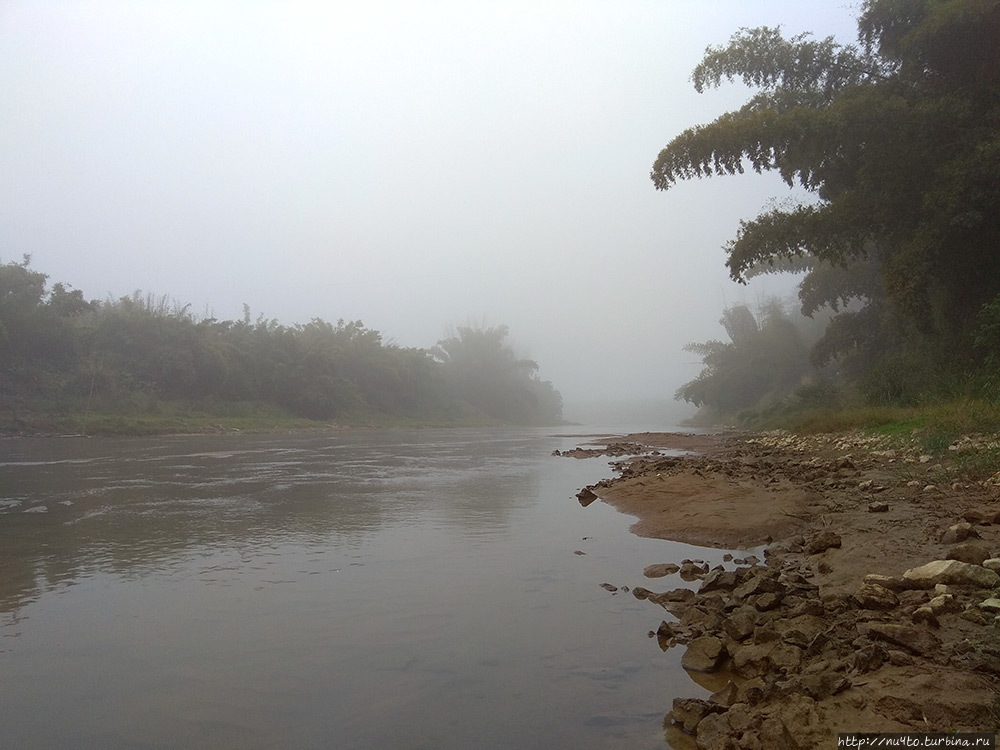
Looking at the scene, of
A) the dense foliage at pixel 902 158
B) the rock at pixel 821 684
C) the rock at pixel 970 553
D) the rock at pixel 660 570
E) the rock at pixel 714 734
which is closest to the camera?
the rock at pixel 714 734

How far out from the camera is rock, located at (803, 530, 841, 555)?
183 inches

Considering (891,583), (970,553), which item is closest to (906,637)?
(891,583)

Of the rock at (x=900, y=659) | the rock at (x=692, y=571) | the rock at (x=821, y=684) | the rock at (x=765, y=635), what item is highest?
the rock at (x=900, y=659)

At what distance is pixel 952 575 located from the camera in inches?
129

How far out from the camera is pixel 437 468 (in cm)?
1414

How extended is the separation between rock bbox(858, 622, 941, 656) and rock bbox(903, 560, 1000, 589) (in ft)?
2.00

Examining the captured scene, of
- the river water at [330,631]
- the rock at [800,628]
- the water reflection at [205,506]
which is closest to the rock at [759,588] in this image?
the rock at [800,628]

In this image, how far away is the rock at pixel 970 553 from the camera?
11.7 ft

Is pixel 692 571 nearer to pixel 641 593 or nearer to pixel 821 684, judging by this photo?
pixel 641 593

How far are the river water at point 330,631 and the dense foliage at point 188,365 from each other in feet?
98.0

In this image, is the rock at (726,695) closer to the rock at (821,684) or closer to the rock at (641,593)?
the rock at (821,684)

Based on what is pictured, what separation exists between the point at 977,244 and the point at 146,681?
16446 mm

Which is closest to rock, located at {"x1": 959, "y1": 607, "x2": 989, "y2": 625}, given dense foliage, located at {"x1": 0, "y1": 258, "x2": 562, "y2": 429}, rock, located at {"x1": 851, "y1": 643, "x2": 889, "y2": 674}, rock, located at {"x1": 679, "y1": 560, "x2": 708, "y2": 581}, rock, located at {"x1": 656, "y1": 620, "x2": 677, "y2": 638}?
rock, located at {"x1": 851, "y1": 643, "x2": 889, "y2": 674}

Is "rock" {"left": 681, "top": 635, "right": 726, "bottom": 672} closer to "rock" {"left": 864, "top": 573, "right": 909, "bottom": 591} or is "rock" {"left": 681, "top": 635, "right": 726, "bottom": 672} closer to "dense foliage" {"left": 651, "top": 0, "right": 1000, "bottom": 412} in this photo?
"rock" {"left": 864, "top": 573, "right": 909, "bottom": 591}
